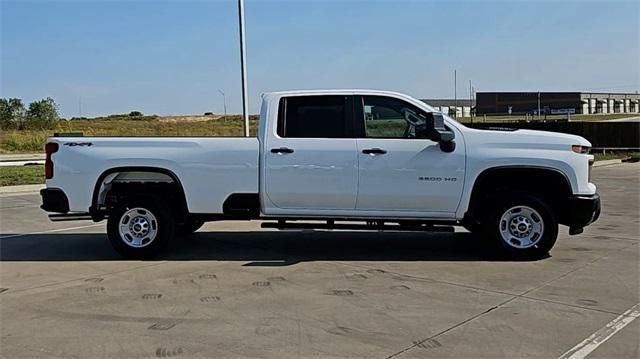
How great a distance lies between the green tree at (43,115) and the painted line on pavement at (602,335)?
62308 mm

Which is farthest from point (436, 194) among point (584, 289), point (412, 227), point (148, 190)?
point (148, 190)

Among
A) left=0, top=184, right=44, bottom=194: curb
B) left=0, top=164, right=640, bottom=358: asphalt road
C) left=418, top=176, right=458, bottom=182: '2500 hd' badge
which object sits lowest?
left=0, top=164, right=640, bottom=358: asphalt road

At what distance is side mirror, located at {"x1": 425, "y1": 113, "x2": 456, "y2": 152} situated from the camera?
742 centimetres

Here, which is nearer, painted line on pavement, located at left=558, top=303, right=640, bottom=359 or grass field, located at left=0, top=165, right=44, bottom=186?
painted line on pavement, located at left=558, top=303, right=640, bottom=359

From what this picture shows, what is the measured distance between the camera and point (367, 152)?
7.56 meters

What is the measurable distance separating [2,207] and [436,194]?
1111 centimetres

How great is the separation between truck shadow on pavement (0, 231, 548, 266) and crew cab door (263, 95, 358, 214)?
78cm

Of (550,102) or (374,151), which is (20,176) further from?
(550,102)

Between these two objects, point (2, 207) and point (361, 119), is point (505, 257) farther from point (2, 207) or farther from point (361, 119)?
point (2, 207)

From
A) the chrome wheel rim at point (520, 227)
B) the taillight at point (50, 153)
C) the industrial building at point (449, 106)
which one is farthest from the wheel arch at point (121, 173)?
the chrome wheel rim at point (520, 227)

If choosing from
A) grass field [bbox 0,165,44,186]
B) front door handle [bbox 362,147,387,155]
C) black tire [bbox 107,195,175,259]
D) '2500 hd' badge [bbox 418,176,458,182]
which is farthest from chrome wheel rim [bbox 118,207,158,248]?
grass field [bbox 0,165,44,186]

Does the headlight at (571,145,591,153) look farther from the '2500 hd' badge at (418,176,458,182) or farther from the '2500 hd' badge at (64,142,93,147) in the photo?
the '2500 hd' badge at (64,142,93,147)

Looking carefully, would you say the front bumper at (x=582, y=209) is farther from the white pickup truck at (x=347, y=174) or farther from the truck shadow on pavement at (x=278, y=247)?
the truck shadow on pavement at (x=278, y=247)

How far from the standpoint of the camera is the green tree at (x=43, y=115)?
60.6 m
